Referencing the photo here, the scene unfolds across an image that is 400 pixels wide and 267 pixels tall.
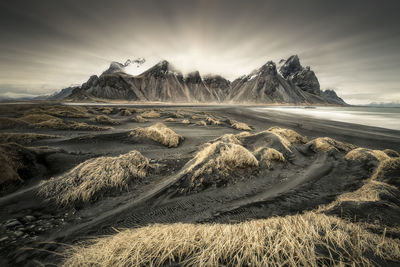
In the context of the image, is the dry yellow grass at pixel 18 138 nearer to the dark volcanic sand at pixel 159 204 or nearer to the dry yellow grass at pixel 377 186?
the dark volcanic sand at pixel 159 204

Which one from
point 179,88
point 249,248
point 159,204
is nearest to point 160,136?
point 159,204

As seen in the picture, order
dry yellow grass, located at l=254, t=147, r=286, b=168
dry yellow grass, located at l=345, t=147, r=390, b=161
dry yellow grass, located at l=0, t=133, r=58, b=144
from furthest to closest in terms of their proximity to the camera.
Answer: dry yellow grass, located at l=0, t=133, r=58, b=144 < dry yellow grass, located at l=345, t=147, r=390, b=161 < dry yellow grass, located at l=254, t=147, r=286, b=168

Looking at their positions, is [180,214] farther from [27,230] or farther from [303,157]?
[303,157]

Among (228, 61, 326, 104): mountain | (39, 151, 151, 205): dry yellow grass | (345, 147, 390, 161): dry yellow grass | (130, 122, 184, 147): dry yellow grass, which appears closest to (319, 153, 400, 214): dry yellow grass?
(345, 147, 390, 161): dry yellow grass

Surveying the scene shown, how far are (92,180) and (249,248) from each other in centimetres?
363

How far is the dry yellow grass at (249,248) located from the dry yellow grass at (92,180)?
2.01 metres

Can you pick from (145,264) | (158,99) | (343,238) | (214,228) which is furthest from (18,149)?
(158,99)

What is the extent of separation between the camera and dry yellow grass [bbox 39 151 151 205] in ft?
10.7

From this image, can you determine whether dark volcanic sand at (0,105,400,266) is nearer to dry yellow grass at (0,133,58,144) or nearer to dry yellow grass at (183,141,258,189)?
dry yellow grass at (183,141,258,189)

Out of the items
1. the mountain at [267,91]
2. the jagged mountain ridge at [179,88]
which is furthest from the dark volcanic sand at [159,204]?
the mountain at [267,91]

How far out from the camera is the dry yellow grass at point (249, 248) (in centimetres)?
136

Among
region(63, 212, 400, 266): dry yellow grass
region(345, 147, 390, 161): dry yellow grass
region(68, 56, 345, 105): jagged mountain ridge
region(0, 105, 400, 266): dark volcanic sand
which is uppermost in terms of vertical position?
region(68, 56, 345, 105): jagged mountain ridge

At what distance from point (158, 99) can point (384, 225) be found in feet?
487

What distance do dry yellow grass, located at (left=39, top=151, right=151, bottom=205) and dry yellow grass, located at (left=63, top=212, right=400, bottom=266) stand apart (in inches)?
79.3
